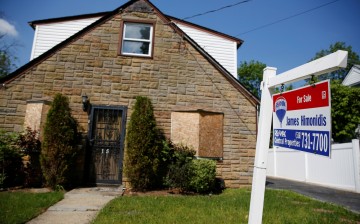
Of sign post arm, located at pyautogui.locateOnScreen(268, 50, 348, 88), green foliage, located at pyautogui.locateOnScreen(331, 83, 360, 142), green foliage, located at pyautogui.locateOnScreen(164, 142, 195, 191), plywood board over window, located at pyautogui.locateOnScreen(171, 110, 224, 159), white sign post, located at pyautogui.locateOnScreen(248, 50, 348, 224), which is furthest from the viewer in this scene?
green foliage, located at pyautogui.locateOnScreen(331, 83, 360, 142)

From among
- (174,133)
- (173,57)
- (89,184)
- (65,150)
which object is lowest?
(89,184)

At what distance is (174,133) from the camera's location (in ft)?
27.6

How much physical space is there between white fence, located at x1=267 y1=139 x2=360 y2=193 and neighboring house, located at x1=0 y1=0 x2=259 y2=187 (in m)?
3.36

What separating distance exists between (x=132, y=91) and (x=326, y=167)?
29.3 feet

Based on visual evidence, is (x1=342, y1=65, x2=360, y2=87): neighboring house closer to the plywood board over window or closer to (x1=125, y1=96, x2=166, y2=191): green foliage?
the plywood board over window

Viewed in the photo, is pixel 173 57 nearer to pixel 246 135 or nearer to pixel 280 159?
pixel 246 135

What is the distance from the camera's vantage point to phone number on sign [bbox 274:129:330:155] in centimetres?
215

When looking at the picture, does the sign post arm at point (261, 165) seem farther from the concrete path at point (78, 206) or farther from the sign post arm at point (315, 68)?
the concrete path at point (78, 206)

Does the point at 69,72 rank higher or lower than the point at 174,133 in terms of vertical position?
higher

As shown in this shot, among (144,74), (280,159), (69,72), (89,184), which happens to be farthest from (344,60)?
(280,159)

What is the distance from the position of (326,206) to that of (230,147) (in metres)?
3.43

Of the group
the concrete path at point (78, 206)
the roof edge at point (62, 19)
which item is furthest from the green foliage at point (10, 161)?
the roof edge at point (62, 19)

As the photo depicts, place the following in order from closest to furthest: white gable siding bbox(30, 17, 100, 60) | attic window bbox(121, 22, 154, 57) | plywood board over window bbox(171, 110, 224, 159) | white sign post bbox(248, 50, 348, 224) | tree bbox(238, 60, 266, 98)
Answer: white sign post bbox(248, 50, 348, 224) → plywood board over window bbox(171, 110, 224, 159) → attic window bbox(121, 22, 154, 57) → white gable siding bbox(30, 17, 100, 60) → tree bbox(238, 60, 266, 98)

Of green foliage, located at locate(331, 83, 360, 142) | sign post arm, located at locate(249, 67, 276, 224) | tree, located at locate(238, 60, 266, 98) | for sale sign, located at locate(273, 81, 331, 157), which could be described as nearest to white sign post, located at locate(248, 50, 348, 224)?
sign post arm, located at locate(249, 67, 276, 224)
